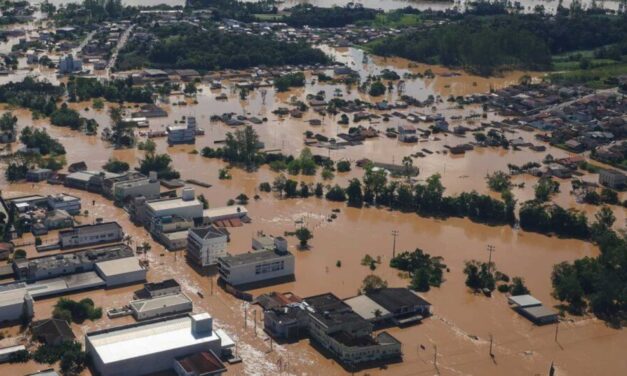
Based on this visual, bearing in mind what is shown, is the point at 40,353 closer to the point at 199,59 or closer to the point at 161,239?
the point at 161,239

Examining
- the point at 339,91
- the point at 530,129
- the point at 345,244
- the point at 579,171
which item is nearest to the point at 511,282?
the point at 345,244

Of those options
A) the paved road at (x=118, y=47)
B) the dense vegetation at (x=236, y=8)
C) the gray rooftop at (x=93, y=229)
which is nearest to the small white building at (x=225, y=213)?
the gray rooftop at (x=93, y=229)

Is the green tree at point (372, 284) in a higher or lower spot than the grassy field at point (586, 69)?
lower

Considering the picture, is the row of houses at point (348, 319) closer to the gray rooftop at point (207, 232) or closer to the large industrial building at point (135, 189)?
the gray rooftop at point (207, 232)

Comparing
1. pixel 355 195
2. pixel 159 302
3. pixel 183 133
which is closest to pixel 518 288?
pixel 355 195

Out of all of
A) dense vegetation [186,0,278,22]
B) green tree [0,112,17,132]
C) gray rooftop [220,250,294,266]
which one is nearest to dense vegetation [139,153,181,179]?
green tree [0,112,17,132]

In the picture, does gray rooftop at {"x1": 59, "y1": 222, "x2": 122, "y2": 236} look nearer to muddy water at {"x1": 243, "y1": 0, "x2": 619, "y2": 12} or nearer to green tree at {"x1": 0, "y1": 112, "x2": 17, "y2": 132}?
green tree at {"x1": 0, "y1": 112, "x2": 17, "y2": 132}
